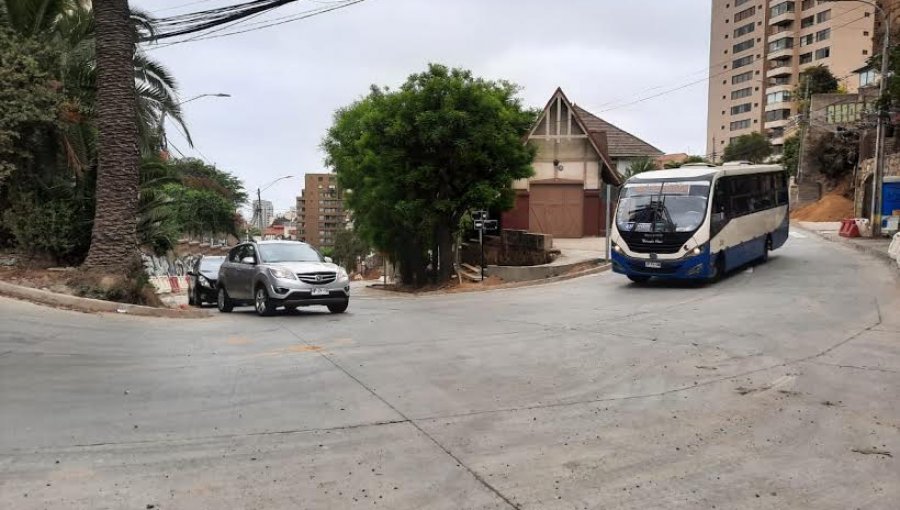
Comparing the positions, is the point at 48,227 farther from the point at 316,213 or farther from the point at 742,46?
the point at 316,213

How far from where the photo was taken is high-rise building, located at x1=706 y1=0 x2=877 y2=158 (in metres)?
84.1

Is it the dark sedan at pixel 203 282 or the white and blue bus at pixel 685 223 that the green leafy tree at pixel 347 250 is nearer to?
the dark sedan at pixel 203 282

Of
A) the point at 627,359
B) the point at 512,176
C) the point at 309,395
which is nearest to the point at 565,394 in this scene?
the point at 627,359

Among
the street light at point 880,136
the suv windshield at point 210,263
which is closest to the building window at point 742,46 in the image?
the street light at point 880,136

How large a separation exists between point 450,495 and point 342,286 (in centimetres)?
1076

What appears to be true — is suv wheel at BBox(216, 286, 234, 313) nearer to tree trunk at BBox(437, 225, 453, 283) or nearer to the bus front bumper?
the bus front bumper

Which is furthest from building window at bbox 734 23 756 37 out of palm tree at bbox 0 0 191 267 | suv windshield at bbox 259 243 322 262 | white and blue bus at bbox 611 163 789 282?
suv windshield at bbox 259 243 322 262

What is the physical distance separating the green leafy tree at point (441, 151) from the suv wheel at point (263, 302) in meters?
10.3

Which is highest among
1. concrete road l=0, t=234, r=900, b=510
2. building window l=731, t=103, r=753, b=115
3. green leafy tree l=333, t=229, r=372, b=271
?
building window l=731, t=103, r=753, b=115

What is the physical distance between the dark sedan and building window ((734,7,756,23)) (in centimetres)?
9690

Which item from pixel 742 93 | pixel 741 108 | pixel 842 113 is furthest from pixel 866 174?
pixel 742 93

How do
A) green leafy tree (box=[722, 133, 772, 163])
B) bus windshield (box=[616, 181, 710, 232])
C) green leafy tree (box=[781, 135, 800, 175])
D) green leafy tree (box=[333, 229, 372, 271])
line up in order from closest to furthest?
1. bus windshield (box=[616, 181, 710, 232])
2. green leafy tree (box=[333, 229, 372, 271])
3. green leafy tree (box=[781, 135, 800, 175])
4. green leafy tree (box=[722, 133, 772, 163])

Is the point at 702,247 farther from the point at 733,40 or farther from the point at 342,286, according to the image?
the point at 733,40

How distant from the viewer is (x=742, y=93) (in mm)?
100312
